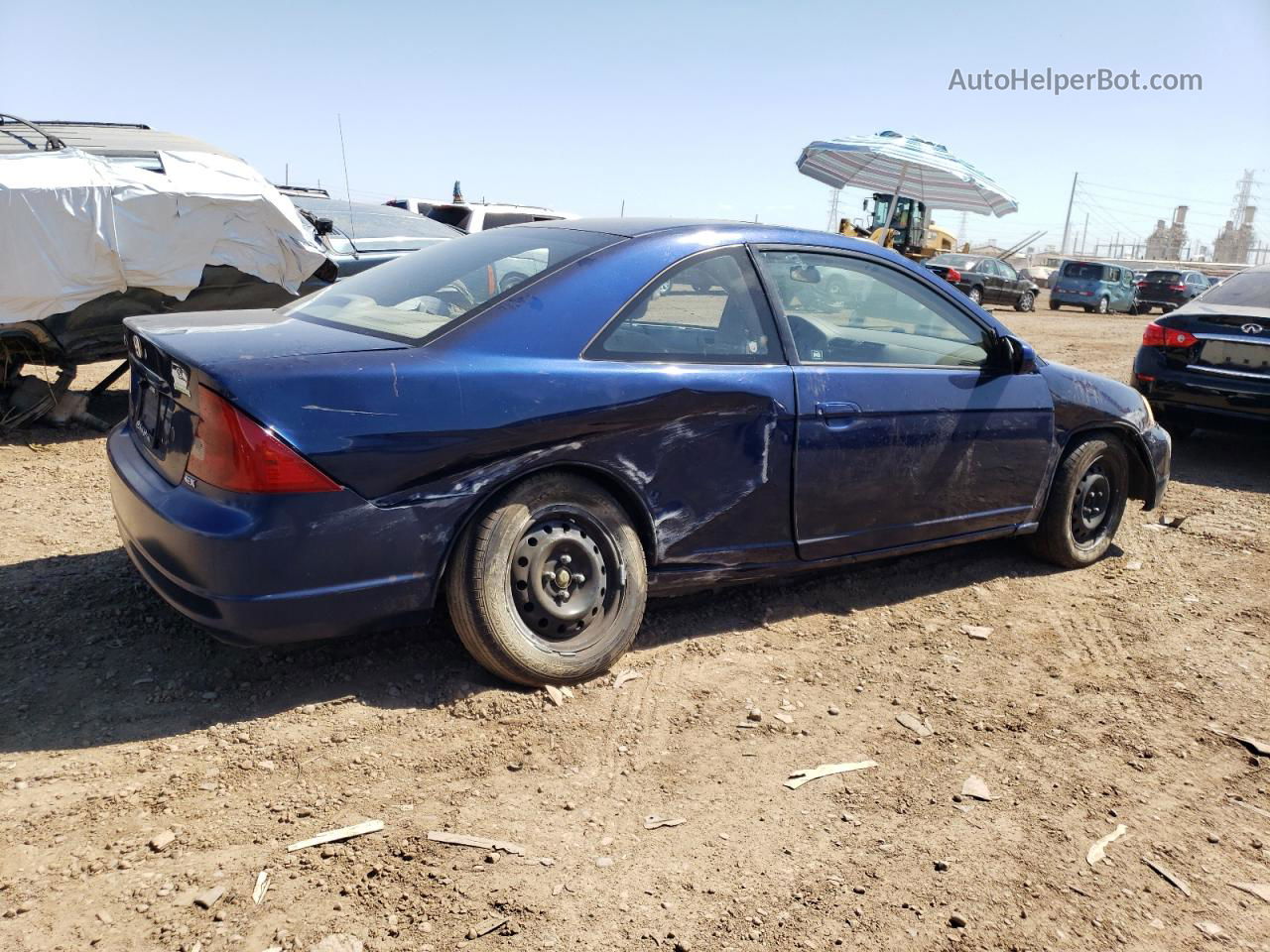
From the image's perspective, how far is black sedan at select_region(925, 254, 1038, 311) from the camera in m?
25.4

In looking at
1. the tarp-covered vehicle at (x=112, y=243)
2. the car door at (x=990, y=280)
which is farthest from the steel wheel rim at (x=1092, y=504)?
the car door at (x=990, y=280)

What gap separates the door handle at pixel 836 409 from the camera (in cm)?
377

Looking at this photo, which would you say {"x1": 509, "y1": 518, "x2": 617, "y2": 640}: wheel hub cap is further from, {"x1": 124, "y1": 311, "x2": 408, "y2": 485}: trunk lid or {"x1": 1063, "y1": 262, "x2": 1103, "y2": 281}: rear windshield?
{"x1": 1063, "y1": 262, "x2": 1103, "y2": 281}: rear windshield

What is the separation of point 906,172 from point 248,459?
17.2m

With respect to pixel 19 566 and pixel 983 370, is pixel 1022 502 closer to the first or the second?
pixel 983 370

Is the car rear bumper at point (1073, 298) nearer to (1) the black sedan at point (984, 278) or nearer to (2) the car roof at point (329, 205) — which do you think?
(1) the black sedan at point (984, 278)

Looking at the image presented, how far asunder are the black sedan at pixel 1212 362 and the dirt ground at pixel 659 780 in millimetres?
3407

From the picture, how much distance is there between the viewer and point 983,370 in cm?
438

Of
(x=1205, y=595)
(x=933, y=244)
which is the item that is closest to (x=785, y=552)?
(x=1205, y=595)

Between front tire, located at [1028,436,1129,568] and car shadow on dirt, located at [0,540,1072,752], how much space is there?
1306 millimetres

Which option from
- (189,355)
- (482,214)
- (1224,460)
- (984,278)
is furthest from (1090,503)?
(984,278)

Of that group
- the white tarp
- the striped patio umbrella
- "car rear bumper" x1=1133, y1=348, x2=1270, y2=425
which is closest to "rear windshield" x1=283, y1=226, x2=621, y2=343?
the white tarp

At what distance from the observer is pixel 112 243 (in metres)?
6.62

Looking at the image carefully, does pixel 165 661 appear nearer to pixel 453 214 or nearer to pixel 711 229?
pixel 711 229
